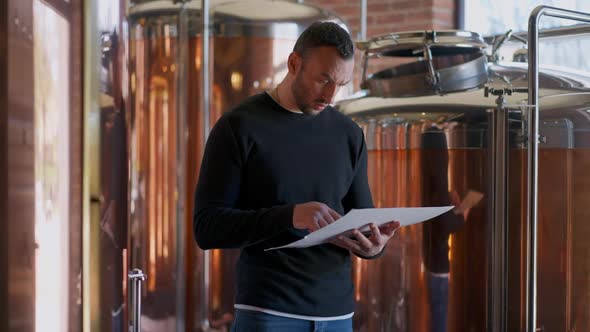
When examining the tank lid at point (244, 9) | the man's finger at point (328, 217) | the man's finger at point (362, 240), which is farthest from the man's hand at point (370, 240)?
the tank lid at point (244, 9)

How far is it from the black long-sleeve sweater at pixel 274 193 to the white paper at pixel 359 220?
0.25ft

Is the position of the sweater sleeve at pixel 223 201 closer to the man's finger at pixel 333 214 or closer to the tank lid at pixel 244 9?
the man's finger at pixel 333 214

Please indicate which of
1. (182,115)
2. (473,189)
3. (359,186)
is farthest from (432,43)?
(359,186)

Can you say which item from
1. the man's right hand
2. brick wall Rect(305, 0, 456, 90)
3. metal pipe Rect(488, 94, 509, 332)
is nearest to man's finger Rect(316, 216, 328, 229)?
the man's right hand

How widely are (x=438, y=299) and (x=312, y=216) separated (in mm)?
1373

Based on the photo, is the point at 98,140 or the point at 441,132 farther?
the point at 441,132

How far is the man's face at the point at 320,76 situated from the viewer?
1.91 metres

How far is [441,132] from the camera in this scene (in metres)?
2.91

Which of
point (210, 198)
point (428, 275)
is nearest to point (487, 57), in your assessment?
point (428, 275)

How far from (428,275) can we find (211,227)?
4.27 feet

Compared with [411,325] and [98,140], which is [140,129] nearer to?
[411,325]

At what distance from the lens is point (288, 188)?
1.92 metres

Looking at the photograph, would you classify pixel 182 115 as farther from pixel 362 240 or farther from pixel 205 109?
pixel 362 240

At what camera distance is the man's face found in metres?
1.91
